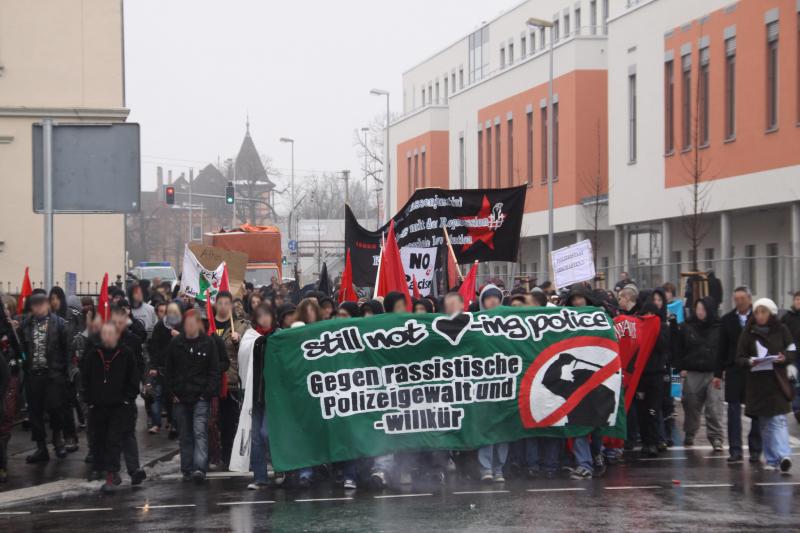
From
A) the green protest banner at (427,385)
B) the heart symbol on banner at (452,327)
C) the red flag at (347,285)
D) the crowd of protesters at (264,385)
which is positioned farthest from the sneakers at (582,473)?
the red flag at (347,285)

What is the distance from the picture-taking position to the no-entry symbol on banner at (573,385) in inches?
523

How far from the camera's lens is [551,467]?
43.7 ft

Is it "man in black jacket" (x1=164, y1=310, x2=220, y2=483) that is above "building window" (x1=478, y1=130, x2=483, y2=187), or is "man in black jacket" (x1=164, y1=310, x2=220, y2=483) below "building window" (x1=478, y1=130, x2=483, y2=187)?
below

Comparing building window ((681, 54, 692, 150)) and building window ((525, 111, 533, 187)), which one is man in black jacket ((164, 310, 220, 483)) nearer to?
building window ((681, 54, 692, 150))

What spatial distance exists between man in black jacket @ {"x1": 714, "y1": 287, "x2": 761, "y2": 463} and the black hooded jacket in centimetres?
84

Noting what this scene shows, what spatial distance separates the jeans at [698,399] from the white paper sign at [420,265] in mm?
4051

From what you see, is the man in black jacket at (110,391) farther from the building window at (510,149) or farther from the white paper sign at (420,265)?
the building window at (510,149)

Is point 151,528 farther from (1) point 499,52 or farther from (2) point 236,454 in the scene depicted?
(1) point 499,52

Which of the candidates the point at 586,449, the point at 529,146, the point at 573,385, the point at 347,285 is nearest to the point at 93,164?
the point at 347,285

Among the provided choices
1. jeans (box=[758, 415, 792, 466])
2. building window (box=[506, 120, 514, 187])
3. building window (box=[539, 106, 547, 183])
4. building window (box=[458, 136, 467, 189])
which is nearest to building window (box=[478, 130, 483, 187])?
building window (box=[458, 136, 467, 189])

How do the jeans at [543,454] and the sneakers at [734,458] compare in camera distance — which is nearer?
the jeans at [543,454]

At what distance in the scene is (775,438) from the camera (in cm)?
1334

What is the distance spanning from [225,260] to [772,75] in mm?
16959

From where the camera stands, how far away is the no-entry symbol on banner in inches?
523
